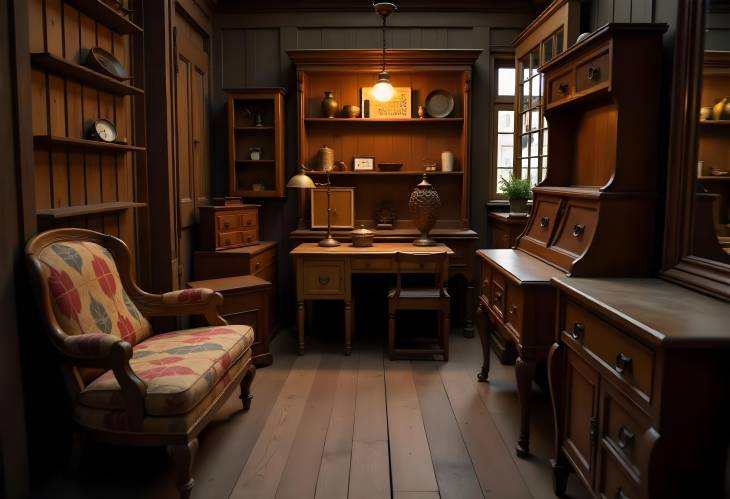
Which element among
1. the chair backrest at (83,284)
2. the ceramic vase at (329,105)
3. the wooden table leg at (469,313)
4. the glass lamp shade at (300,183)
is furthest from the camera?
the ceramic vase at (329,105)

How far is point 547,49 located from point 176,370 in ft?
11.3

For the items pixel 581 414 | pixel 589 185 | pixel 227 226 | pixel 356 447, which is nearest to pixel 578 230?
pixel 589 185

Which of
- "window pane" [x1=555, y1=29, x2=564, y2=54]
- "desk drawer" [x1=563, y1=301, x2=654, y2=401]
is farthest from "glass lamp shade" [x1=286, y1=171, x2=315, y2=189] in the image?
"desk drawer" [x1=563, y1=301, x2=654, y2=401]

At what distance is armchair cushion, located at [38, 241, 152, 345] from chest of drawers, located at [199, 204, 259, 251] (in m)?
1.48

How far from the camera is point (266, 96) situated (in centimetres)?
519

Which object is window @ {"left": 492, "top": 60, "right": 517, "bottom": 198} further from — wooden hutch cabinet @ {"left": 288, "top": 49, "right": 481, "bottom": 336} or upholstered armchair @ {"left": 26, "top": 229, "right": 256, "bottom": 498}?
upholstered armchair @ {"left": 26, "top": 229, "right": 256, "bottom": 498}

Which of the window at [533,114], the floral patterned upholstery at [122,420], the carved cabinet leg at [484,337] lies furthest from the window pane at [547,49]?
the floral patterned upholstery at [122,420]

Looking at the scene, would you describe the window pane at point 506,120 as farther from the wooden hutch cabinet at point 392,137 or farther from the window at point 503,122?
the wooden hutch cabinet at point 392,137

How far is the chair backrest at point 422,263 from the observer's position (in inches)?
170

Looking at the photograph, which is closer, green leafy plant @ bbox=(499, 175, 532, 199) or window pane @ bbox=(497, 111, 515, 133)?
green leafy plant @ bbox=(499, 175, 532, 199)

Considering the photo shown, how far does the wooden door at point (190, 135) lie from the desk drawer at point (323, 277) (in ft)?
2.93

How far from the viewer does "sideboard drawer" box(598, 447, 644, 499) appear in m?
1.82

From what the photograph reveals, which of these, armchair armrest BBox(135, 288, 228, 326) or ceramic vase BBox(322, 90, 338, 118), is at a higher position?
ceramic vase BBox(322, 90, 338, 118)

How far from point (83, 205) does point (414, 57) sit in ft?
10.2
